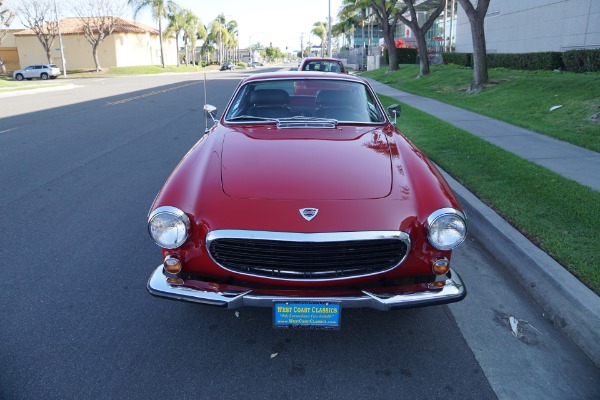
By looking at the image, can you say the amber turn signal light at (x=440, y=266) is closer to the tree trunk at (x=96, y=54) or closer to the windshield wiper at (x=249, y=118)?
the windshield wiper at (x=249, y=118)

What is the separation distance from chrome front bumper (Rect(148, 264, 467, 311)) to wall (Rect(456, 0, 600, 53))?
2144 cm

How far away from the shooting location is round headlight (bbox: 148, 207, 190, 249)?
8.99 ft

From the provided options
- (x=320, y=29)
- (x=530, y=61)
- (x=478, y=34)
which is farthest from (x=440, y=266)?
(x=320, y=29)

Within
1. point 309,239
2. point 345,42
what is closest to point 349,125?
point 309,239

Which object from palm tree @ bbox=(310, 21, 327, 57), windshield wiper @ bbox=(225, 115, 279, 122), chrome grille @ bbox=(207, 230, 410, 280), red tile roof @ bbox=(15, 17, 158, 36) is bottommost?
chrome grille @ bbox=(207, 230, 410, 280)

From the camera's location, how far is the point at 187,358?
2.85 metres

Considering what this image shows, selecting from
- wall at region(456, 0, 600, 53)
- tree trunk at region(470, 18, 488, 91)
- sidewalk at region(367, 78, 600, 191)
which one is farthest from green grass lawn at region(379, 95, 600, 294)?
wall at region(456, 0, 600, 53)

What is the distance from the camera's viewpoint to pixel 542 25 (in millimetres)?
23938

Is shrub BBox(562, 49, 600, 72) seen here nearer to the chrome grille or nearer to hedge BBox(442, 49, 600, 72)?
hedge BBox(442, 49, 600, 72)

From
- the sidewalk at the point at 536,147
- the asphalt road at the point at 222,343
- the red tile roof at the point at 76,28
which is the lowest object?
the asphalt road at the point at 222,343

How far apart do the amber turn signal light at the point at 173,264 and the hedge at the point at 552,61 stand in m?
16.9

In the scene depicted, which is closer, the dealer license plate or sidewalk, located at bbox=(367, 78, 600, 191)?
the dealer license plate

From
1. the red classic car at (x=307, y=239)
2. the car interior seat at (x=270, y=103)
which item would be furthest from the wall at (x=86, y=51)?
the red classic car at (x=307, y=239)

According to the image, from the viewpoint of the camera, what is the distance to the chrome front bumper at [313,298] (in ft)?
8.66
